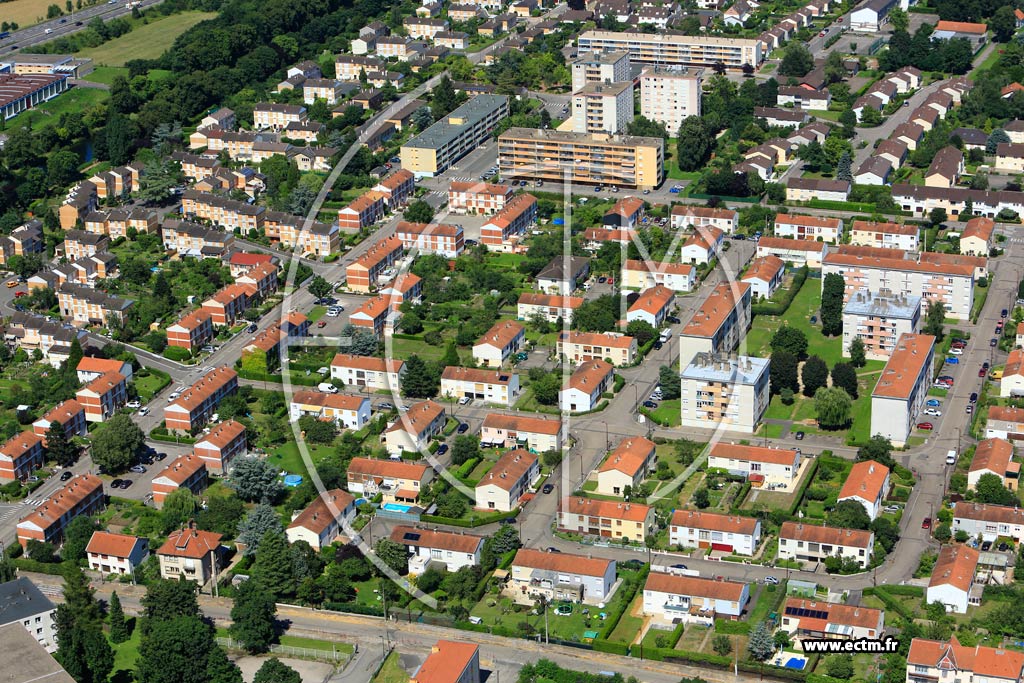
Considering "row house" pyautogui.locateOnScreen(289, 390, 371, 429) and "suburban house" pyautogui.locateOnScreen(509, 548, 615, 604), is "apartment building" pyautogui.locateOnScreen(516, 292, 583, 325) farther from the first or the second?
"suburban house" pyautogui.locateOnScreen(509, 548, 615, 604)

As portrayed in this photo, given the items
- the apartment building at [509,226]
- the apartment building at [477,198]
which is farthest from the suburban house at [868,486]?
the apartment building at [477,198]

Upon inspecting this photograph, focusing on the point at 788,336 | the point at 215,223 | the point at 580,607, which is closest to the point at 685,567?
the point at 580,607

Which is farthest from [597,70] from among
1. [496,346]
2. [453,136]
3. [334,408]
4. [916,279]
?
[334,408]

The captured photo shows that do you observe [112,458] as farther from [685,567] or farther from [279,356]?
[685,567]

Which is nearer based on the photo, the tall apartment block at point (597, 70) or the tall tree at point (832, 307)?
the tall tree at point (832, 307)

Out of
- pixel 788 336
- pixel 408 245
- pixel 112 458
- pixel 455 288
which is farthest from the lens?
pixel 408 245

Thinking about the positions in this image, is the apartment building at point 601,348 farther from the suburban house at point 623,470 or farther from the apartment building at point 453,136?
the apartment building at point 453,136

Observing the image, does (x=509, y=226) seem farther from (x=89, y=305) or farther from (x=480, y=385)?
(x=89, y=305)
